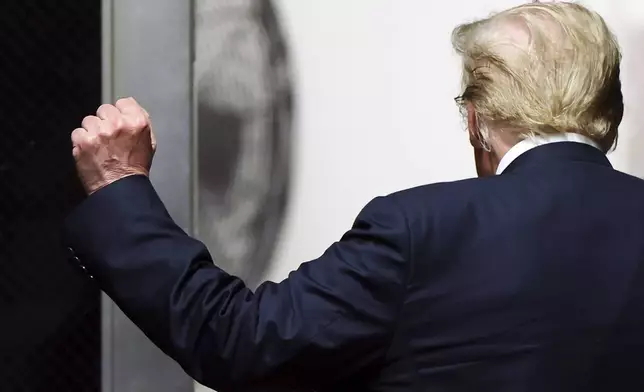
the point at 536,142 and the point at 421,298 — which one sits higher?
the point at 536,142

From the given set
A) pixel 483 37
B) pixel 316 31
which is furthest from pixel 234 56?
pixel 483 37

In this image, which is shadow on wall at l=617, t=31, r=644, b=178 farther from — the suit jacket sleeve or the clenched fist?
the clenched fist

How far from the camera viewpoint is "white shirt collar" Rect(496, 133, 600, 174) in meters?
0.75

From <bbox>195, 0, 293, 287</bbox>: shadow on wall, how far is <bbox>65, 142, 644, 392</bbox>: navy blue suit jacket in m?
0.51

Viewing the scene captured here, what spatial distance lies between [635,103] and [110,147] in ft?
2.66

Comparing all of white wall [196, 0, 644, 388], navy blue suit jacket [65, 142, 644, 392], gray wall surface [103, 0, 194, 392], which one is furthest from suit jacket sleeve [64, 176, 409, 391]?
white wall [196, 0, 644, 388]

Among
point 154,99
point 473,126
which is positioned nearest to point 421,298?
point 473,126

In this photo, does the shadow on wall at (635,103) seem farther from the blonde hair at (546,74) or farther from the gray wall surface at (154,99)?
the gray wall surface at (154,99)

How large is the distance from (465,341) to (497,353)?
0.03m

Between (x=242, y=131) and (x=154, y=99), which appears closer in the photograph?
(x=154, y=99)

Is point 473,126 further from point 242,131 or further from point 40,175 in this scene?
point 40,175

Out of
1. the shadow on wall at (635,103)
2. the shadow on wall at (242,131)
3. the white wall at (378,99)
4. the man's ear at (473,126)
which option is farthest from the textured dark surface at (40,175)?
the shadow on wall at (635,103)

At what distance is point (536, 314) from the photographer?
0.66m

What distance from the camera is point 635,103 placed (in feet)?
3.72
